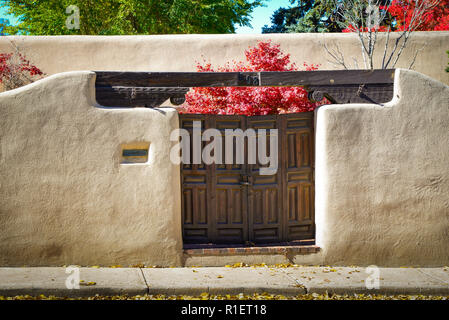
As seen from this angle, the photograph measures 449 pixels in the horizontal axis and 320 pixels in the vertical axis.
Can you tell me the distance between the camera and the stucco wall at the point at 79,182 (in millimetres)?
6379

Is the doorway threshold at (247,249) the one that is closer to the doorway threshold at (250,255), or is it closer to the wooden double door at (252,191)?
the doorway threshold at (250,255)

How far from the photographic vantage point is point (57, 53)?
1078cm

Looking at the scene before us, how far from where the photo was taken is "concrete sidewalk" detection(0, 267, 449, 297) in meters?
5.50

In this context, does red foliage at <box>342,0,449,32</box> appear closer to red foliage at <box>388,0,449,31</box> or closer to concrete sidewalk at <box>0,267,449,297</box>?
red foliage at <box>388,0,449,31</box>

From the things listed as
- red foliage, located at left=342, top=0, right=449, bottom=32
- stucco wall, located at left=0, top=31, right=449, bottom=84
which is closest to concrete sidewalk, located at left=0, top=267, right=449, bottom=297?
stucco wall, located at left=0, top=31, right=449, bottom=84

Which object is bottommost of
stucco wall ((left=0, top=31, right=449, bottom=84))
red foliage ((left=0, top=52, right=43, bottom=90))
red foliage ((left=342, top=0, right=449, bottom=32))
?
red foliage ((left=0, top=52, right=43, bottom=90))

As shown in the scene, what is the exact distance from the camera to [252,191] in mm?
7012

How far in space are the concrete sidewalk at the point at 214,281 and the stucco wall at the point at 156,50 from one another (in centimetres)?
561

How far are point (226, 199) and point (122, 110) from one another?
182cm

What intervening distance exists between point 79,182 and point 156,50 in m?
5.14

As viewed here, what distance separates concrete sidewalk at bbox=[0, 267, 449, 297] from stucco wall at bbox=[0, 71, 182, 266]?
282 mm

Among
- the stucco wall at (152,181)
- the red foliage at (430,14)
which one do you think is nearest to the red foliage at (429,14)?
the red foliage at (430,14)
